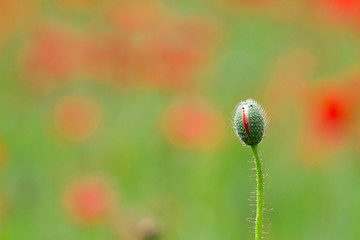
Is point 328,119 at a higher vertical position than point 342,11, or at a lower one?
lower

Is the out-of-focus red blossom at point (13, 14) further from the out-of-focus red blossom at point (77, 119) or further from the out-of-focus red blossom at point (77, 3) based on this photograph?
the out-of-focus red blossom at point (77, 119)

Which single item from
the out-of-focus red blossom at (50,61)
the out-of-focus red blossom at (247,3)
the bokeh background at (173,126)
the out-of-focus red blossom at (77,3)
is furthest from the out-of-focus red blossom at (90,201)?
the out-of-focus red blossom at (77,3)

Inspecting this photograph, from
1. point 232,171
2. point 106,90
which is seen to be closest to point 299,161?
point 232,171

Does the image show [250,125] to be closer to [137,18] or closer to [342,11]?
[342,11]

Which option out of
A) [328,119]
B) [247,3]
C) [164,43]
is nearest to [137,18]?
[164,43]

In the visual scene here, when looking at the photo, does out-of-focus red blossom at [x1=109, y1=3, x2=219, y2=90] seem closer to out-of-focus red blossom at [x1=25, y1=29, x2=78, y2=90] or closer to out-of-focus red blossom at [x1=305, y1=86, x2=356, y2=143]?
out-of-focus red blossom at [x1=25, y1=29, x2=78, y2=90]

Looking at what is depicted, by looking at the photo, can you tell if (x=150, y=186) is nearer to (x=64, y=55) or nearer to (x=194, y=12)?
(x=64, y=55)
